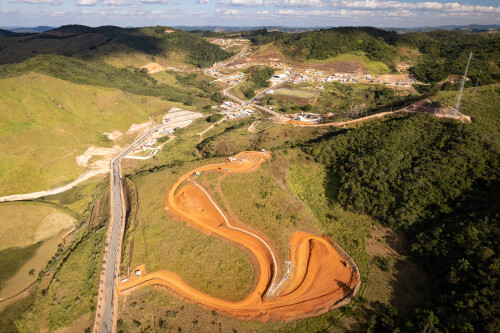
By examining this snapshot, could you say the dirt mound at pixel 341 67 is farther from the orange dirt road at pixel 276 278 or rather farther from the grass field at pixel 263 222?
the orange dirt road at pixel 276 278

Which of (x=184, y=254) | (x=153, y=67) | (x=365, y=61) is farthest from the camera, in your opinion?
(x=153, y=67)

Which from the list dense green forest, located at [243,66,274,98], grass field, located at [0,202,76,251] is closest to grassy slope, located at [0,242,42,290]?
grass field, located at [0,202,76,251]

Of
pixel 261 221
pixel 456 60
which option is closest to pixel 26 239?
pixel 261 221

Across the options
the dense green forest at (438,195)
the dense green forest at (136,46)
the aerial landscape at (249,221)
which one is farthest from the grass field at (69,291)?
the dense green forest at (136,46)

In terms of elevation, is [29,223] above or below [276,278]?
below

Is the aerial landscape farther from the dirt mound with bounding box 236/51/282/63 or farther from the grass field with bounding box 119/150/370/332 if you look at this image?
the dirt mound with bounding box 236/51/282/63

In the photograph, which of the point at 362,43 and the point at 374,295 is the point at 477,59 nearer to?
the point at 362,43

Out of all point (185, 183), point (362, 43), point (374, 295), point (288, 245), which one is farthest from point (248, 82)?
point (374, 295)

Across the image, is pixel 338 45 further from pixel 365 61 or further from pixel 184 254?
pixel 184 254
